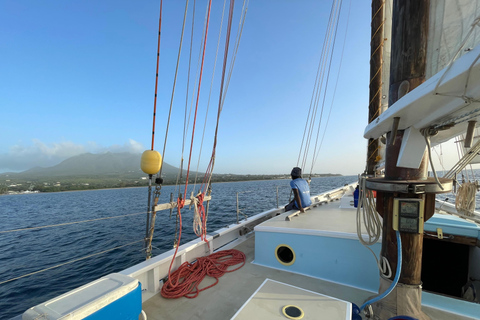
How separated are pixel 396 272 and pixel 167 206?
2.44 meters

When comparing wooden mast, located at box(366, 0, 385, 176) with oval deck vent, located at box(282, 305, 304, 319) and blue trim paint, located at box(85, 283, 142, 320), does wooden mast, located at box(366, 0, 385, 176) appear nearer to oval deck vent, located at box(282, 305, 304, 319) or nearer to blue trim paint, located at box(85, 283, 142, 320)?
oval deck vent, located at box(282, 305, 304, 319)

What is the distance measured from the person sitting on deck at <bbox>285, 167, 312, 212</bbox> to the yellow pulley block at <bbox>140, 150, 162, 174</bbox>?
248 cm

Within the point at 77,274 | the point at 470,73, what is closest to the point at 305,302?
the point at 470,73

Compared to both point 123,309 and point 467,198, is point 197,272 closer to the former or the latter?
point 123,309

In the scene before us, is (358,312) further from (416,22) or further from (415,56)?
(416,22)

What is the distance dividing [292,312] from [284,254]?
1.58 metres

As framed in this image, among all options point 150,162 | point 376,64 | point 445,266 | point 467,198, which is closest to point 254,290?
point 150,162

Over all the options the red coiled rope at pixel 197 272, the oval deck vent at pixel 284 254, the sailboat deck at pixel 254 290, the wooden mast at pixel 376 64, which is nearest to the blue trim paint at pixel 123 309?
the sailboat deck at pixel 254 290

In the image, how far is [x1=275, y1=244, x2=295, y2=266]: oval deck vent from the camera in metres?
2.93

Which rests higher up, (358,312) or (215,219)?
(358,312)

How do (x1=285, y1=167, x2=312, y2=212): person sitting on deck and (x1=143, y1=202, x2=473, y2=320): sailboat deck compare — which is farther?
(x1=285, y1=167, x2=312, y2=212): person sitting on deck

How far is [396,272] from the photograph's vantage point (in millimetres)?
1590

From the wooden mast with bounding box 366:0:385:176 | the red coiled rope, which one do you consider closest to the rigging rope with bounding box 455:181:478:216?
the wooden mast with bounding box 366:0:385:176

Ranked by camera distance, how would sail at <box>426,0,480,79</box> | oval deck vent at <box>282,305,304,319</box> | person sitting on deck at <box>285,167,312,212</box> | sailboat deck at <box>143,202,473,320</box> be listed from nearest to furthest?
oval deck vent at <box>282,305,304,319</box>, sail at <box>426,0,480,79</box>, sailboat deck at <box>143,202,473,320</box>, person sitting on deck at <box>285,167,312,212</box>
